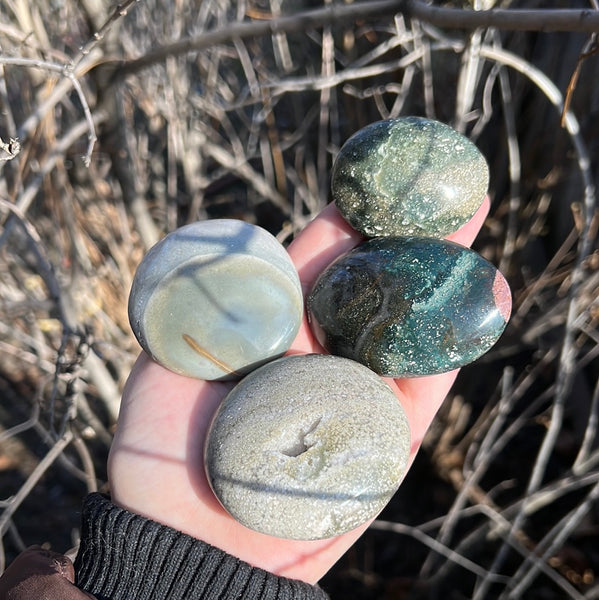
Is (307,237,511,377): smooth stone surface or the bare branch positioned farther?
(307,237,511,377): smooth stone surface

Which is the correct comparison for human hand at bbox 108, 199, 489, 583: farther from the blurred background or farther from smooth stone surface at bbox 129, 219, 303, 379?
the blurred background

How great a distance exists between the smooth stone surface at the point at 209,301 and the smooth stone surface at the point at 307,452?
114 millimetres

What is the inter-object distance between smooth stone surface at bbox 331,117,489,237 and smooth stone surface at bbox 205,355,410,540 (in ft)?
1.33

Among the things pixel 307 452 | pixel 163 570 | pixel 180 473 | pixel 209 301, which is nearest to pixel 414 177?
pixel 209 301

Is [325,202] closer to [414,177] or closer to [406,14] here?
[414,177]

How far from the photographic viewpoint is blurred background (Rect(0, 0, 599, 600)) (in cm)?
163

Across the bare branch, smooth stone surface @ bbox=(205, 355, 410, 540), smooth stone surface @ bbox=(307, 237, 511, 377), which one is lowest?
smooth stone surface @ bbox=(205, 355, 410, 540)

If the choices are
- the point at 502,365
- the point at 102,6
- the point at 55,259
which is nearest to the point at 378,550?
the point at 502,365

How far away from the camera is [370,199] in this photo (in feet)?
4.46

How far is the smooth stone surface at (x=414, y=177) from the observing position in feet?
4.35

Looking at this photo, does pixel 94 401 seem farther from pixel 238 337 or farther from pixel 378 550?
pixel 238 337

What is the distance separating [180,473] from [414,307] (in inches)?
23.2

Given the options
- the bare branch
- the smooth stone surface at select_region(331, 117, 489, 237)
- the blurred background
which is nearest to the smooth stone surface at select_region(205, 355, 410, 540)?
the smooth stone surface at select_region(331, 117, 489, 237)

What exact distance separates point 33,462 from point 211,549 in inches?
61.0
